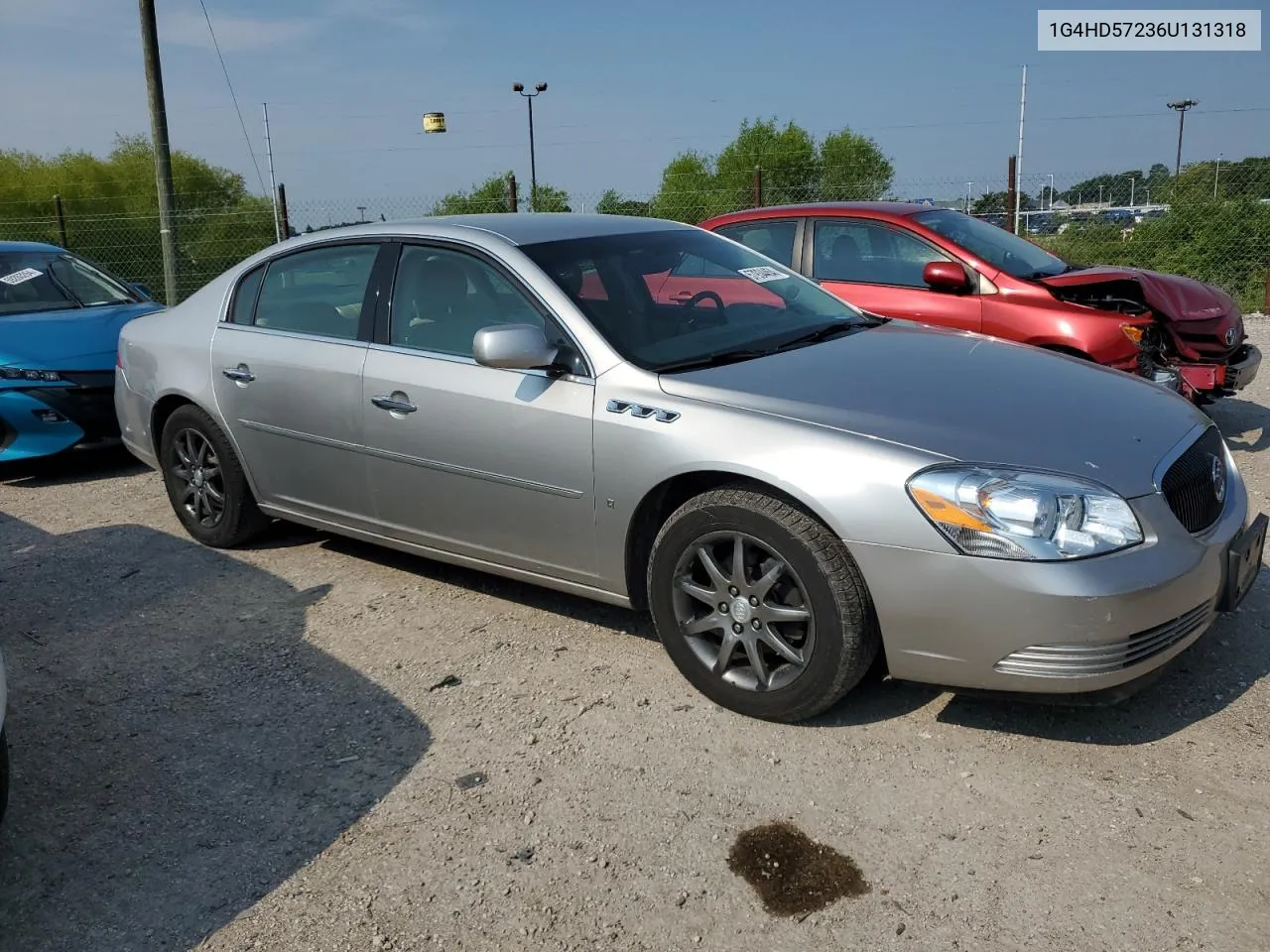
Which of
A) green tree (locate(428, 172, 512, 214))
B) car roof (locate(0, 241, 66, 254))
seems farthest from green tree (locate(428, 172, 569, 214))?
car roof (locate(0, 241, 66, 254))

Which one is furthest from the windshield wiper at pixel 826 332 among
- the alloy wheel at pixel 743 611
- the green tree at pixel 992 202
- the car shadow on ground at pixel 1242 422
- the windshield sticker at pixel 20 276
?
the green tree at pixel 992 202

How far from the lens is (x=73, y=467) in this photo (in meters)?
7.58

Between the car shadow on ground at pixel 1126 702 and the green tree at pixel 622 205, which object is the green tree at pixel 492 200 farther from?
the car shadow on ground at pixel 1126 702

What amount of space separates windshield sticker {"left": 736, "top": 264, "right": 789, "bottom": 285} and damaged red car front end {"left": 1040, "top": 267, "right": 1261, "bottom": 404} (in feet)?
8.78

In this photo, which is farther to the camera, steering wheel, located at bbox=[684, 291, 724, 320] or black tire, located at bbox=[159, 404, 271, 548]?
black tire, located at bbox=[159, 404, 271, 548]

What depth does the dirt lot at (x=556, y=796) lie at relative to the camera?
2674 millimetres

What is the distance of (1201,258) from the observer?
14.3 m

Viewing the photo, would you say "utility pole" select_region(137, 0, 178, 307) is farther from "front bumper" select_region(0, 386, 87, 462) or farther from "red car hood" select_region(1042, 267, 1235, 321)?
"red car hood" select_region(1042, 267, 1235, 321)

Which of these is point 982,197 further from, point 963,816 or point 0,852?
point 0,852

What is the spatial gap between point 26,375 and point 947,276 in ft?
18.6

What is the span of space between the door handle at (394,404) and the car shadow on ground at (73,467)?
3620mm

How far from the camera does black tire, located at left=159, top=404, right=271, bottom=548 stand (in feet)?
17.1

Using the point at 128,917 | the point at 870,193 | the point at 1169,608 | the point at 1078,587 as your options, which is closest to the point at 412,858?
the point at 128,917

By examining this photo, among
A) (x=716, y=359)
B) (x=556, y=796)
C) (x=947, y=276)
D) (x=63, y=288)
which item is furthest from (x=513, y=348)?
(x=63, y=288)
